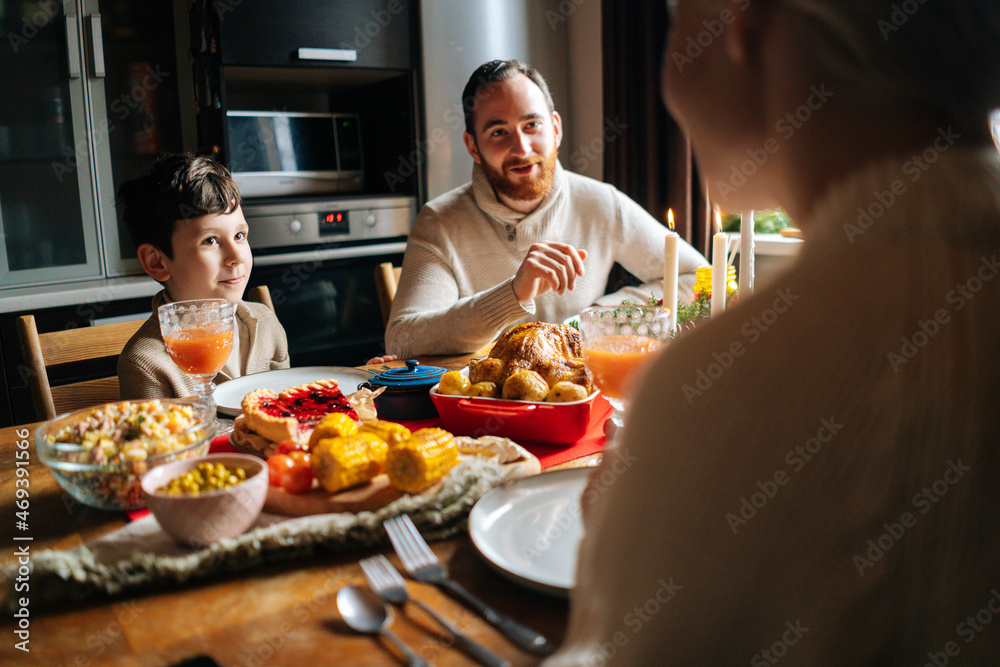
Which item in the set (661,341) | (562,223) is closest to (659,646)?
(661,341)

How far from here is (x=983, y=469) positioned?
38cm

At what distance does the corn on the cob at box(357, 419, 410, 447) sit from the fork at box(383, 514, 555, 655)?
12 cm

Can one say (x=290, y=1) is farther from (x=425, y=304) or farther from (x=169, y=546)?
(x=169, y=546)

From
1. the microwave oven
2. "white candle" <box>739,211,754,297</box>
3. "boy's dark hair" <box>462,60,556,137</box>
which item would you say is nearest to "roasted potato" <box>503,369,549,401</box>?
"white candle" <box>739,211,754,297</box>

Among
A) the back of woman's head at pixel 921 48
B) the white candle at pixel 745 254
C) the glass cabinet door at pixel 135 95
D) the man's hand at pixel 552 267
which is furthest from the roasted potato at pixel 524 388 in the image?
the glass cabinet door at pixel 135 95

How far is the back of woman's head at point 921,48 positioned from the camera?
0.39m

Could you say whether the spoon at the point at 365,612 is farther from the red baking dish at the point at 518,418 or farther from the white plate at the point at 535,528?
the red baking dish at the point at 518,418

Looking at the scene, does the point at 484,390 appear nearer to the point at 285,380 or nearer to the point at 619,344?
the point at 619,344

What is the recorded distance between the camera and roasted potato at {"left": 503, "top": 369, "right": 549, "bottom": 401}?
3.44ft

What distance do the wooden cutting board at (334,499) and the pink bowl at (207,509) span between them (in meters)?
0.05

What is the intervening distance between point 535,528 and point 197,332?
2.28 ft

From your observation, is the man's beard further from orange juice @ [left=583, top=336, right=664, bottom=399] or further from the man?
orange juice @ [left=583, top=336, right=664, bottom=399]

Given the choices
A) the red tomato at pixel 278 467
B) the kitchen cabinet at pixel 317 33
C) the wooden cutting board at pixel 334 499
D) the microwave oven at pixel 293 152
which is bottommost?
A: the wooden cutting board at pixel 334 499

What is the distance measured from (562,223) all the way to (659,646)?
6.77 ft
